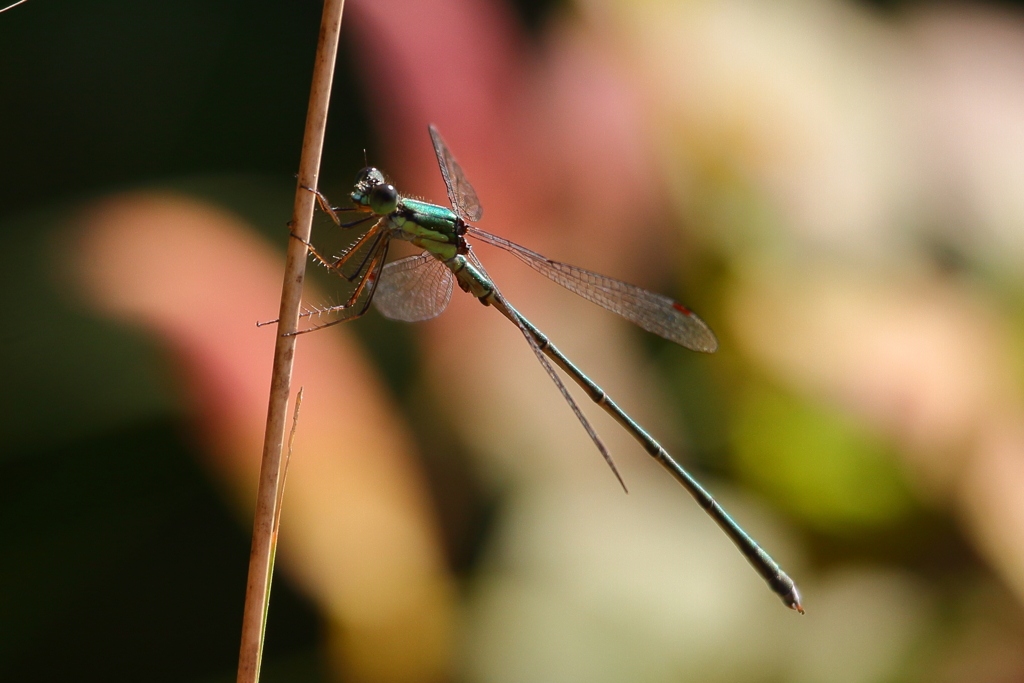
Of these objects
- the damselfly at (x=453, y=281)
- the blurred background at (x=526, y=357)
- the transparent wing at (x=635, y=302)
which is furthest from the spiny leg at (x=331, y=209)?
the blurred background at (x=526, y=357)

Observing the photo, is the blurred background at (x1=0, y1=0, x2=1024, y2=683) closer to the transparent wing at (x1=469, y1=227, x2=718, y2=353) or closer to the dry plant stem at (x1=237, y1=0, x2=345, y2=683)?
the transparent wing at (x1=469, y1=227, x2=718, y2=353)

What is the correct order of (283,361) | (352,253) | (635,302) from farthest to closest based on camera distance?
(635,302) → (352,253) → (283,361)

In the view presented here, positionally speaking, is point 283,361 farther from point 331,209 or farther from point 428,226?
point 428,226

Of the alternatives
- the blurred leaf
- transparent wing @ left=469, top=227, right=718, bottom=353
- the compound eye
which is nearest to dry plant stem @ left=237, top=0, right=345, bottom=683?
the compound eye

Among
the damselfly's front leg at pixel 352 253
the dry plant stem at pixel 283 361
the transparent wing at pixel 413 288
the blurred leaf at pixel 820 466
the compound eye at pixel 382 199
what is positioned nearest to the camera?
the dry plant stem at pixel 283 361

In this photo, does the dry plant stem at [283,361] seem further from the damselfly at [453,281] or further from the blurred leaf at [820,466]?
the blurred leaf at [820,466]

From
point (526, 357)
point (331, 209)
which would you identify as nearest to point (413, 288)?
point (331, 209)
